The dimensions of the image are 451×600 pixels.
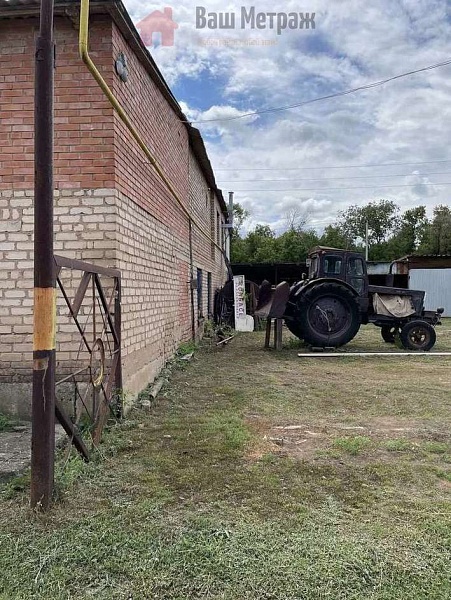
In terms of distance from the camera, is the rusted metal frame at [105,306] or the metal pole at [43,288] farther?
the rusted metal frame at [105,306]

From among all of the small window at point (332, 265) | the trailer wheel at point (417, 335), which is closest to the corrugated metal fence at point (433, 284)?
the trailer wheel at point (417, 335)

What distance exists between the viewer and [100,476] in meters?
3.35

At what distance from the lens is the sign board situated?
15.0 metres

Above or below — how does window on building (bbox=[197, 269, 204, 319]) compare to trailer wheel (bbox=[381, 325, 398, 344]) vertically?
above

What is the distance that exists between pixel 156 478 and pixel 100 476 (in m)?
0.40

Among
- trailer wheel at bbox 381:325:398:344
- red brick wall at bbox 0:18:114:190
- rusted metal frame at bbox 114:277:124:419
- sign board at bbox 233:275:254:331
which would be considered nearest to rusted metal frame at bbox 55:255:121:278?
rusted metal frame at bbox 114:277:124:419

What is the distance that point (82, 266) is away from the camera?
11.4 ft

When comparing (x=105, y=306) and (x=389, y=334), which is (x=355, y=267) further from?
(x=105, y=306)

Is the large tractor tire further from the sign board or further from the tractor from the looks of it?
the sign board

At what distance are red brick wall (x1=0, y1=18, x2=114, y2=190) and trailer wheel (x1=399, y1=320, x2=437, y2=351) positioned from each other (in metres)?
8.43

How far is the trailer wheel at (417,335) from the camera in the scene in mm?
10812

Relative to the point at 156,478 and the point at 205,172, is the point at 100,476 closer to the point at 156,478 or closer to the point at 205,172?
the point at 156,478

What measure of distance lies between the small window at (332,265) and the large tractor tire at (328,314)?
46cm

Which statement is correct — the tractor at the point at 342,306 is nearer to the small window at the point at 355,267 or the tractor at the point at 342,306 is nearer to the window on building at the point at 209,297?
the small window at the point at 355,267
